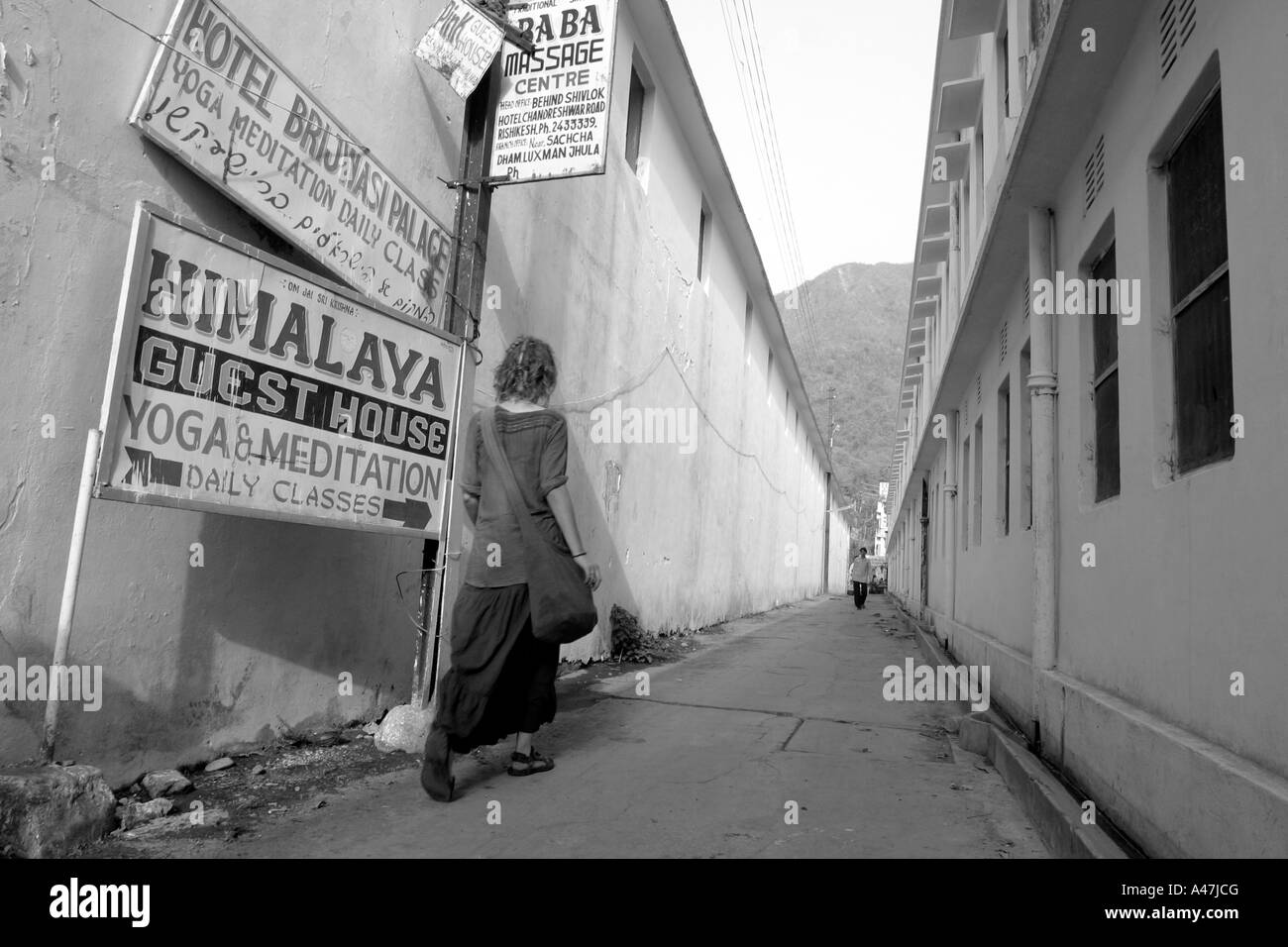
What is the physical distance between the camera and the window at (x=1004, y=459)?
8.12m

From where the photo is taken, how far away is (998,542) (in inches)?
316

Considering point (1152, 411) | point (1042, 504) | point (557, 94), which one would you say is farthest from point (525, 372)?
point (1042, 504)

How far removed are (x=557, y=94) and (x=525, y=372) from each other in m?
1.98

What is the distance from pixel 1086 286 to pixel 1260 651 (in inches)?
127

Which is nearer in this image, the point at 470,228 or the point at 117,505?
the point at 117,505

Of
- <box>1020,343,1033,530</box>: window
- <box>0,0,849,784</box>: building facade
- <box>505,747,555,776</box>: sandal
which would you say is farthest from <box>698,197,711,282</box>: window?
<box>505,747,555,776</box>: sandal

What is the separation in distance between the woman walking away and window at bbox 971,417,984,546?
7.31 m

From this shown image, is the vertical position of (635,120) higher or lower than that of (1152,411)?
higher

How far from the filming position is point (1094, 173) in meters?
4.82

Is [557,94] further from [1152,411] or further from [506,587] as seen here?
[1152,411]

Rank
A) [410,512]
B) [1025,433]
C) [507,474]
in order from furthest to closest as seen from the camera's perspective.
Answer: [1025,433] < [410,512] < [507,474]

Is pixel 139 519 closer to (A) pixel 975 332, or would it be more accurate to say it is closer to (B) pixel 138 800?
(B) pixel 138 800

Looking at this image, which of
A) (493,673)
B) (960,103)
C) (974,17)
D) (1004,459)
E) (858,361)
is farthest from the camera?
(858,361)

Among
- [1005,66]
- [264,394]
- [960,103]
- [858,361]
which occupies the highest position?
[858,361]
